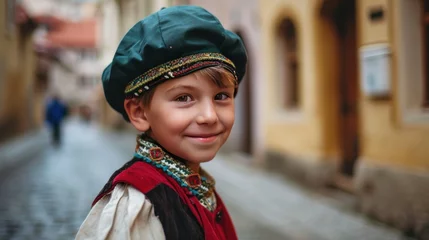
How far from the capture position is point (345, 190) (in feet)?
21.6

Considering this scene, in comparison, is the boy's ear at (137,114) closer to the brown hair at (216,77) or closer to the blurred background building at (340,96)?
the brown hair at (216,77)

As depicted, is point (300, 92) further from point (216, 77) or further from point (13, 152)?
point (13, 152)

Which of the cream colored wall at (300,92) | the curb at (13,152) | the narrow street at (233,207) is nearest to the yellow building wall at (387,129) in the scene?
the narrow street at (233,207)

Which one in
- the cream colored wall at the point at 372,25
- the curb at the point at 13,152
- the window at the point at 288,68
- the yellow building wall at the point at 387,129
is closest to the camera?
the yellow building wall at the point at 387,129

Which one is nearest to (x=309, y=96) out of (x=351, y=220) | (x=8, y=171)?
(x=351, y=220)

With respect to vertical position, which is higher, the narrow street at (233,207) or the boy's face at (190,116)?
the boy's face at (190,116)

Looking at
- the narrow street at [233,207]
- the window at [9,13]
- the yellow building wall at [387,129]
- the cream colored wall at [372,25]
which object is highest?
the window at [9,13]

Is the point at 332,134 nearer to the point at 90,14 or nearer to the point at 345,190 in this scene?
the point at 345,190

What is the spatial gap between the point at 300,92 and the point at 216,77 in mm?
6402

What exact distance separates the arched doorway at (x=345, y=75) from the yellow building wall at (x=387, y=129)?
122cm

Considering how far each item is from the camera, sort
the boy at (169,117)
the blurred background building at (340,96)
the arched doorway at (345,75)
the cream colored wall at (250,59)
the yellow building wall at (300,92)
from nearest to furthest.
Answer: the boy at (169,117) < the blurred background building at (340,96) < the arched doorway at (345,75) < the yellow building wall at (300,92) < the cream colored wall at (250,59)

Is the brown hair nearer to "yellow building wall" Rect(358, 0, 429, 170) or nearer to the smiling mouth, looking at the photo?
the smiling mouth

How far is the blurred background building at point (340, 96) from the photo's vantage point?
15.8 feet

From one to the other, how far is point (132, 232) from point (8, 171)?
8630 millimetres
